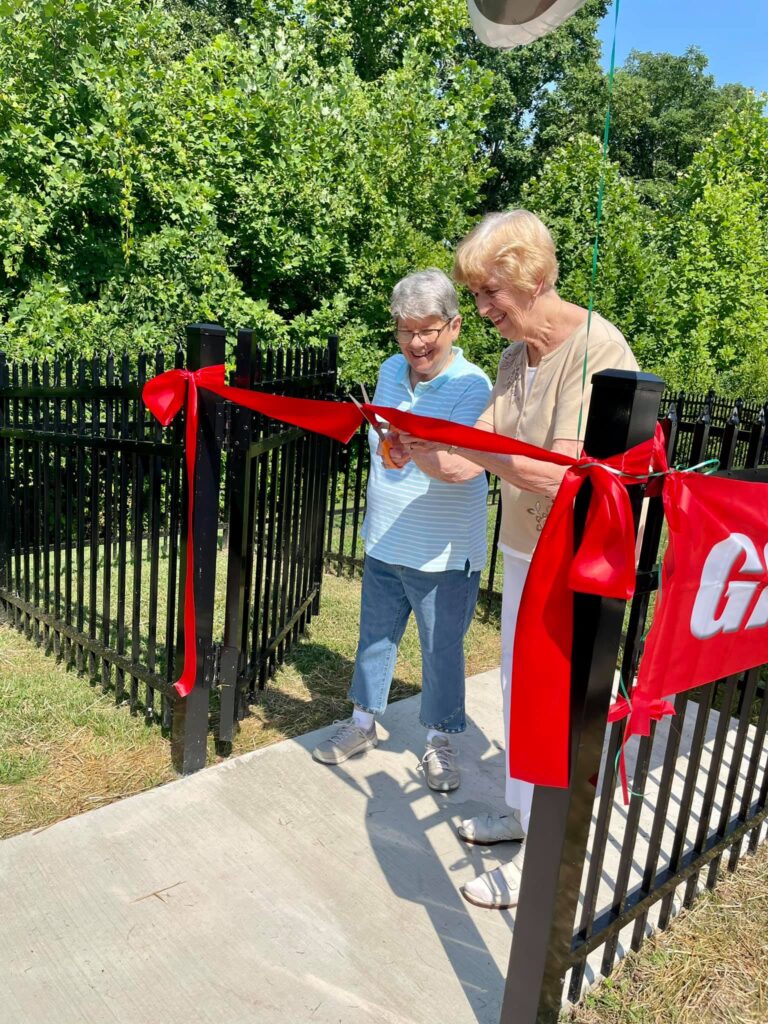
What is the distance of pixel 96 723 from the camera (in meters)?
3.44

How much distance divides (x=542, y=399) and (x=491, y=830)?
1.56 metres

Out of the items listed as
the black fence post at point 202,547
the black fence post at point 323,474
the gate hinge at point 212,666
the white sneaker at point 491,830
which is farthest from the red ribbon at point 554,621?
the black fence post at point 323,474

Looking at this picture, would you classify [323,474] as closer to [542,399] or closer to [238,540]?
[238,540]

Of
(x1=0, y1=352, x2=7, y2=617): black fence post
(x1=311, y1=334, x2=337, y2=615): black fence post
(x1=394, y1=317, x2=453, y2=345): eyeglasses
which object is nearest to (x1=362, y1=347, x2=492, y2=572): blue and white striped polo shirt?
(x1=394, y1=317, x2=453, y2=345): eyeglasses

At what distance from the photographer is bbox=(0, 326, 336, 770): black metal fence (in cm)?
301

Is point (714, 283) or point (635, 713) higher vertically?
point (714, 283)

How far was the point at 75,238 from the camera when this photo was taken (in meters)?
7.29

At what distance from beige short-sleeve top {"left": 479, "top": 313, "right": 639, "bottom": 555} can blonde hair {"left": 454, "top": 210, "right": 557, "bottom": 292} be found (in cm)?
20

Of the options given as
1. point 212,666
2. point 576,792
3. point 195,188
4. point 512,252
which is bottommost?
point 212,666

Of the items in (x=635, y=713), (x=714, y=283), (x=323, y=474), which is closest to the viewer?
(x=635, y=713)

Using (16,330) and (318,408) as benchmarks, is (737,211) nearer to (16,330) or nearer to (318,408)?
(16,330)

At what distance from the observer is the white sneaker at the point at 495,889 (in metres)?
2.50

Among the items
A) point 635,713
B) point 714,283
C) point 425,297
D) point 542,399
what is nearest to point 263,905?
point 635,713

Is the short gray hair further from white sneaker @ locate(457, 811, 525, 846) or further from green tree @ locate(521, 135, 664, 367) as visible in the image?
green tree @ locate(521, 135, 664, 367)
